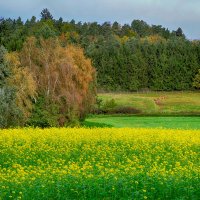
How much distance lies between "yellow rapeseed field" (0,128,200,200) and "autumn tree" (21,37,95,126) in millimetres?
18840

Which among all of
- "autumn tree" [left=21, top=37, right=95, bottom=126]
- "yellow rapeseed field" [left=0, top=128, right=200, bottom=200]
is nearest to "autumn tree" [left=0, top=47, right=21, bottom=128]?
"autumn tree" [left=21, top=37, right=95, bottom=126]

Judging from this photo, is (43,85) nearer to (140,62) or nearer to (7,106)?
(7,106)

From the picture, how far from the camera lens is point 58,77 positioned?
43.3m

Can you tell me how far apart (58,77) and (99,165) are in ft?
92.1

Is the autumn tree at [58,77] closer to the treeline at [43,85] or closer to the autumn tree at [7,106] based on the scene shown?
the treeline at [43,85]

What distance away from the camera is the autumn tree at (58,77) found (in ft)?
140

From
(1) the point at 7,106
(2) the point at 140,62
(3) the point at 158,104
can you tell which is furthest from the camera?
(2) the point at 140,62

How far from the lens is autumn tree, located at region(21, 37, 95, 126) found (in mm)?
42594

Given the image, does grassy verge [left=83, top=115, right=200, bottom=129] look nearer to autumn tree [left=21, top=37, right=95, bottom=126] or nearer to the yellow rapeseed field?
autumn tree [left=21, top=37, right=95, bottom=126]

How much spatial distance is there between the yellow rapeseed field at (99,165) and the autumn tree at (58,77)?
61.8ft

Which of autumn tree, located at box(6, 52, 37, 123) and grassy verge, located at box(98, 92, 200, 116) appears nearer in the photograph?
autumn tree, located at box(6, 52, 37, 123)

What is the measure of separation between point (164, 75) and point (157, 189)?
9561 cm

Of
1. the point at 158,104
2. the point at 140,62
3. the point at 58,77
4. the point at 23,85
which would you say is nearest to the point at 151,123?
the point at 58,77

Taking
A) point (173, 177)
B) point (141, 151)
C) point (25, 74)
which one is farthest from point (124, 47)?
point (173, 177)
